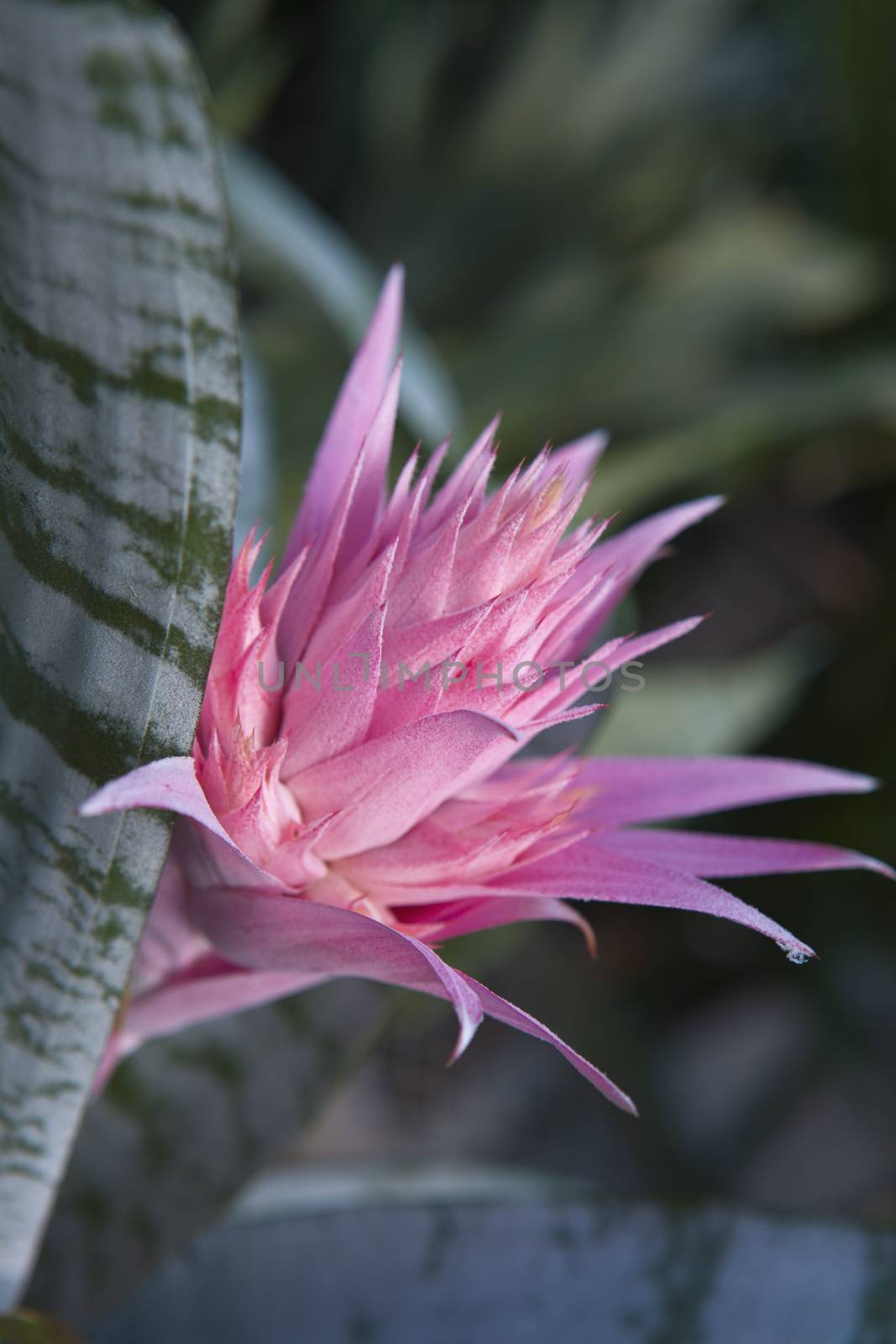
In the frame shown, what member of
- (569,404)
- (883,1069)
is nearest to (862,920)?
(883,1069)

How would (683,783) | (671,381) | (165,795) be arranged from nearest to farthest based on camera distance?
(165,795) < (683,783) < (671,381)

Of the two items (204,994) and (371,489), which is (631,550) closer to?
(371,489)

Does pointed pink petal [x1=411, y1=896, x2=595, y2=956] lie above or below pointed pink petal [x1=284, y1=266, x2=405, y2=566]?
below

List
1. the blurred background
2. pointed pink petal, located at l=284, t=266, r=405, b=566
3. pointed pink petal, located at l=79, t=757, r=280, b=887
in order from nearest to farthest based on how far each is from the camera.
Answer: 1. pointed pink petal, located at l=79, t=757, r=280, b=887
2. pointed pink petal, located at l=284, t=266, r=405, b=566
3. the blurred background

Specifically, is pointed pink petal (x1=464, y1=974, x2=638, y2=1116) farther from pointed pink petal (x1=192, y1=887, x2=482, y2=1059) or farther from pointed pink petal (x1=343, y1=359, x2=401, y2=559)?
pointed pink petal (x1=343, y1=359, x2=401, y2=559)

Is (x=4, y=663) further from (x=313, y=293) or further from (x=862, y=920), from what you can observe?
(x=862, y=920)

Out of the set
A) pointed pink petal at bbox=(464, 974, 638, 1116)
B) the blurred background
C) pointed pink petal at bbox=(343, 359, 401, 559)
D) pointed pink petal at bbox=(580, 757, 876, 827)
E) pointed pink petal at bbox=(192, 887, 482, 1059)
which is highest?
pointed pink petal at bbox=(343, 359, 401, 559)

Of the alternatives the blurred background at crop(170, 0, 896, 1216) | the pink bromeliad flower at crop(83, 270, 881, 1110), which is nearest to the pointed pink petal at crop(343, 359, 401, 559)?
the pink bromeliad flower at crop(83, 270, 881, 1110)

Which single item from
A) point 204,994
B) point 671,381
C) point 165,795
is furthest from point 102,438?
point 671,381
